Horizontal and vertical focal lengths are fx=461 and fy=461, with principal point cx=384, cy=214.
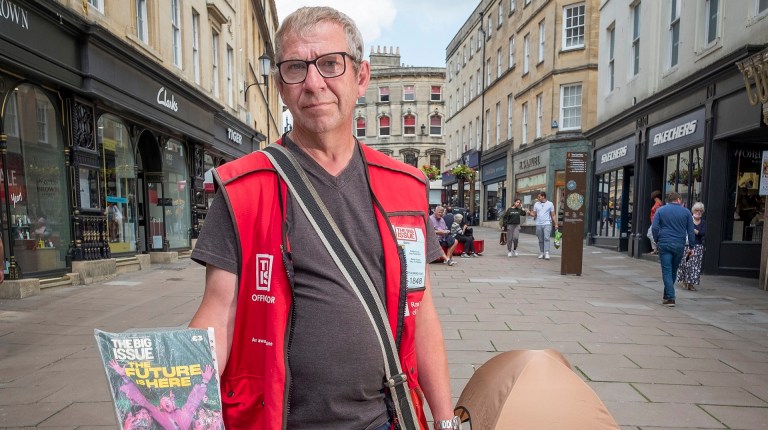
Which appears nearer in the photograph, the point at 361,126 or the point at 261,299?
the point at 261,299

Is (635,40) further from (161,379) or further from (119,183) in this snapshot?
(161,379)

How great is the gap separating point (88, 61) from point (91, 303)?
14.6ft

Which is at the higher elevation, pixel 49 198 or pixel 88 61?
pixel 88 61

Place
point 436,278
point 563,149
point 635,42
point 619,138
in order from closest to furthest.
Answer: point 436,278 → point 635,42 → point 619,138 → point 563,149

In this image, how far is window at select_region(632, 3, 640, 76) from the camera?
44.4ft

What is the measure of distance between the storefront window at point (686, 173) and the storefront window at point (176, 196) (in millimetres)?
13134

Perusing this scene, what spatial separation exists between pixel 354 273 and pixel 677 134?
12.6 meters

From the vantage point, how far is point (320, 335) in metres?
1.20

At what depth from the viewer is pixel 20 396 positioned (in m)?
3.49

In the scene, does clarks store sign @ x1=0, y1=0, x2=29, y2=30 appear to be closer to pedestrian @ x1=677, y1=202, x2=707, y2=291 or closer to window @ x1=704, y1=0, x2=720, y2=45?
pedestrian @ x1=677, y1=202, x2=707, y2=291

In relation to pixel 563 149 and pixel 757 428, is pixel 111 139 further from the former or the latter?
pixel 563 149

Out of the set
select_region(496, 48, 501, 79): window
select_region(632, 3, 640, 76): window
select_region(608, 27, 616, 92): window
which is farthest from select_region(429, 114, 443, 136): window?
select_region(632, 3, 640, 76): window

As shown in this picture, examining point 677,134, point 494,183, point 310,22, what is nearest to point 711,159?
point 677,134

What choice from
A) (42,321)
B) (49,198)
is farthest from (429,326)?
(49,198)
